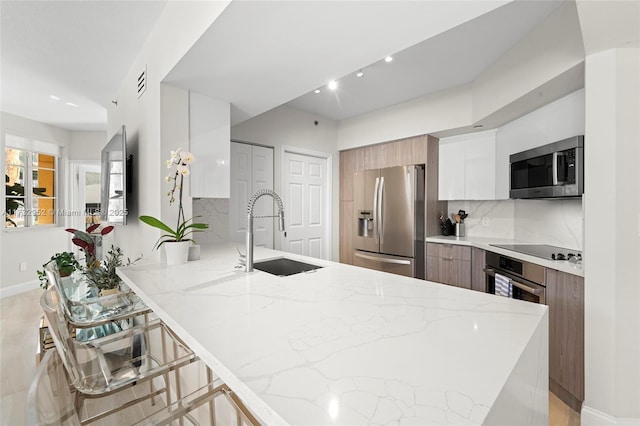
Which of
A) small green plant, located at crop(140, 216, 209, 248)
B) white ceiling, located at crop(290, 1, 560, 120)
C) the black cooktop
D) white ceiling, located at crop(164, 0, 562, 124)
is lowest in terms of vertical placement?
the black cooktop

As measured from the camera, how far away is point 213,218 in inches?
118

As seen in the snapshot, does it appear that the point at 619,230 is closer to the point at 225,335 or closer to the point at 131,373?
the point at 225,335

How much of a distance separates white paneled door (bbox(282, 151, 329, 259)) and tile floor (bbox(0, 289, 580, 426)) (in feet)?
8.30

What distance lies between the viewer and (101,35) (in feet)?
7.36

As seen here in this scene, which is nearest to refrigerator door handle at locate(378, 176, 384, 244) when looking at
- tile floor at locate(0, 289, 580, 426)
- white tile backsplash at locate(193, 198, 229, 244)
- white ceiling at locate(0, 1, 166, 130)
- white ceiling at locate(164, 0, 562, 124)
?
white ceiling at locate(164, 0, 562, 124)

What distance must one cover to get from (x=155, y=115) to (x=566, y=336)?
3174 mm

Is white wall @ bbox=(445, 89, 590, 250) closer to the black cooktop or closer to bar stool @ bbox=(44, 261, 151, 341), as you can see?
the black cooktop

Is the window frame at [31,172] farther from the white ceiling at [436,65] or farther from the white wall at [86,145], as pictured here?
the white ceiling at [436,65]

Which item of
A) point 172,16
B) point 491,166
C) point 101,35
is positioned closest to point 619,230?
point 491,166

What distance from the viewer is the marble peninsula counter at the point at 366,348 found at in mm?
557

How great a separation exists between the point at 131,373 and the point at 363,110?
149 inches

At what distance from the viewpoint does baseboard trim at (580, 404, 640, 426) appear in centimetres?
156

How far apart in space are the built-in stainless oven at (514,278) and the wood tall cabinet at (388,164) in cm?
95

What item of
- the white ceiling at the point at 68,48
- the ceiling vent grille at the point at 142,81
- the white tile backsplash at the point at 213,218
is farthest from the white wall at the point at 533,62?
the ceiling vent grille at the point at 142,81
